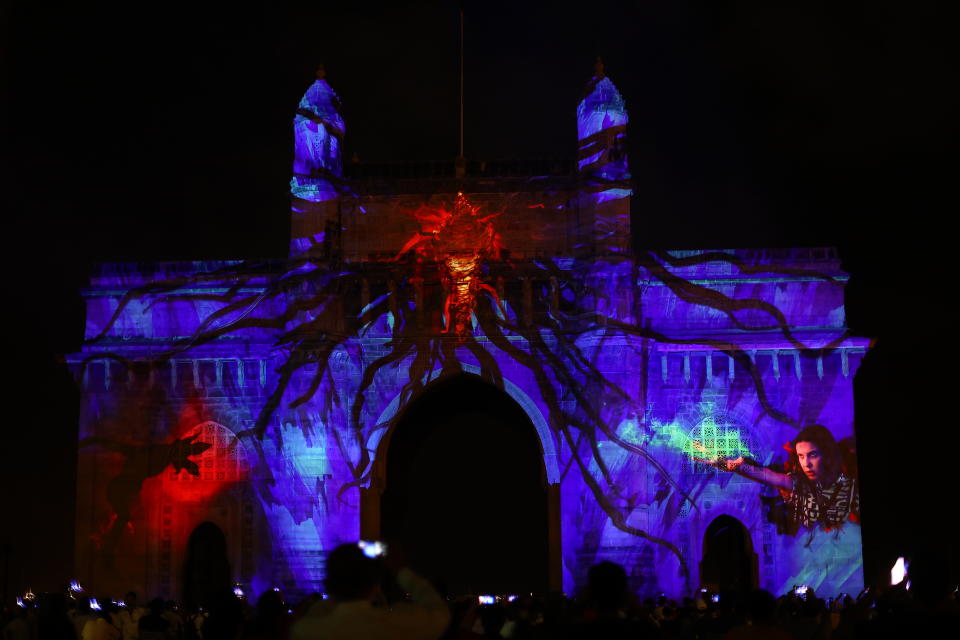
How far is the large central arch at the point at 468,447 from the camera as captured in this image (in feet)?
113

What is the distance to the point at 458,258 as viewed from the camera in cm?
3459

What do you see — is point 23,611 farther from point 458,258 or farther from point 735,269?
point 735,269

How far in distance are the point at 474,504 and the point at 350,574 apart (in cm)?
3180

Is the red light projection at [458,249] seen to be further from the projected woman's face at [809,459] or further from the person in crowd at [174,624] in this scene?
the person in crowd at [174,624]

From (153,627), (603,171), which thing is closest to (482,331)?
(603,171)

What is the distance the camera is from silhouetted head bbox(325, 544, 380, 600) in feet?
22.7

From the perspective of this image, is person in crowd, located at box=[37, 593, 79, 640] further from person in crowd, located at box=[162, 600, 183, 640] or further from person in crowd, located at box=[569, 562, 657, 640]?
person in crowd, located at box=[162, 600, 183, 640]

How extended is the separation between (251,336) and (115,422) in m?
4.36

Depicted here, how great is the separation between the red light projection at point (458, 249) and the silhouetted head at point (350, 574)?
90.8 ft

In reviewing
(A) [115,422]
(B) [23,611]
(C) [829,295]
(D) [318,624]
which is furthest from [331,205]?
(D) [318,624]

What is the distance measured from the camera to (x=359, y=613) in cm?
694

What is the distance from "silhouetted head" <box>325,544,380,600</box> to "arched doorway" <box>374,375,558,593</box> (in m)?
31.2

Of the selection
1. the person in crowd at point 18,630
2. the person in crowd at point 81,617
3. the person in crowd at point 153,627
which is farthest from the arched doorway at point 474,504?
the person in crowd at point 18,630

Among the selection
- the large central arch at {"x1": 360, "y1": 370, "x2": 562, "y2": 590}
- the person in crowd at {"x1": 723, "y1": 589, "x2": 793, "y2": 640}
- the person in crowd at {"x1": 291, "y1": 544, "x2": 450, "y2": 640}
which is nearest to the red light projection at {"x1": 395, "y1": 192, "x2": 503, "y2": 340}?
the large central arch at {"x1": 360, "y1": 370, "x2": 562, "y2": 590}
